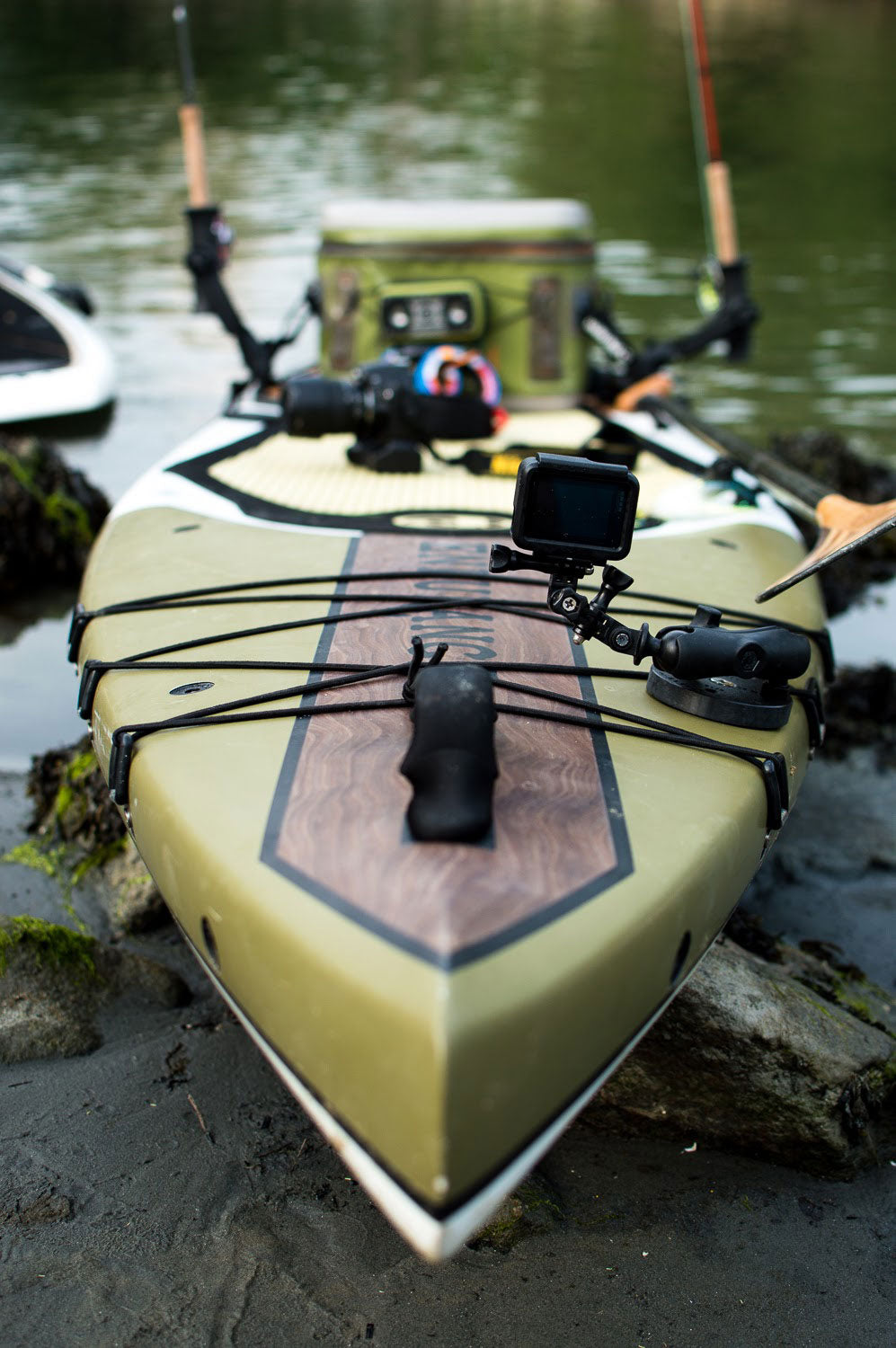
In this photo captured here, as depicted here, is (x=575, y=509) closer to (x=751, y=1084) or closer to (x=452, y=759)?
(x=452, y=759)

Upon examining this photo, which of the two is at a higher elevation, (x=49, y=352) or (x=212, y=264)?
(x=212, y=264)

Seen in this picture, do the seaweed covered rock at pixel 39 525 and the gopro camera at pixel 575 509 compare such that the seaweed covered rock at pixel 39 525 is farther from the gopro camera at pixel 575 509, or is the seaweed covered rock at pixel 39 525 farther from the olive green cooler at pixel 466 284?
the gopro camera at pixel 575 509

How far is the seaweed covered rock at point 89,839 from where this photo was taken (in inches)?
139

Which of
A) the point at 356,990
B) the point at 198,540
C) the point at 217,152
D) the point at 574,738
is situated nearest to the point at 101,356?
the point at 198,540

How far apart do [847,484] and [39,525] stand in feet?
14.7

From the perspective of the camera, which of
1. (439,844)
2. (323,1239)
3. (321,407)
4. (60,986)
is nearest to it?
(439,844)

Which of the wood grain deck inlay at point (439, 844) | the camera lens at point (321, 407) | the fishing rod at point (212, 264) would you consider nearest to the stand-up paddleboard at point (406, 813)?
the wood grain deck inlay at point (439, 844)

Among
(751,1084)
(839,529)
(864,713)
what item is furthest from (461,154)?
(751,1084)

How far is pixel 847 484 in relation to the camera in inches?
291

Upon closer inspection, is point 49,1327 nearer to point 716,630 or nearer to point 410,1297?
point 410,1297

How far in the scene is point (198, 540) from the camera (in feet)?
12.0

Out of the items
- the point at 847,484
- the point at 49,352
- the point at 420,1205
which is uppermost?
the point at 420,1205

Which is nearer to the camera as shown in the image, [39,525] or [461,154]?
[39,525]

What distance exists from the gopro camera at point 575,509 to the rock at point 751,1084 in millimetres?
1086
